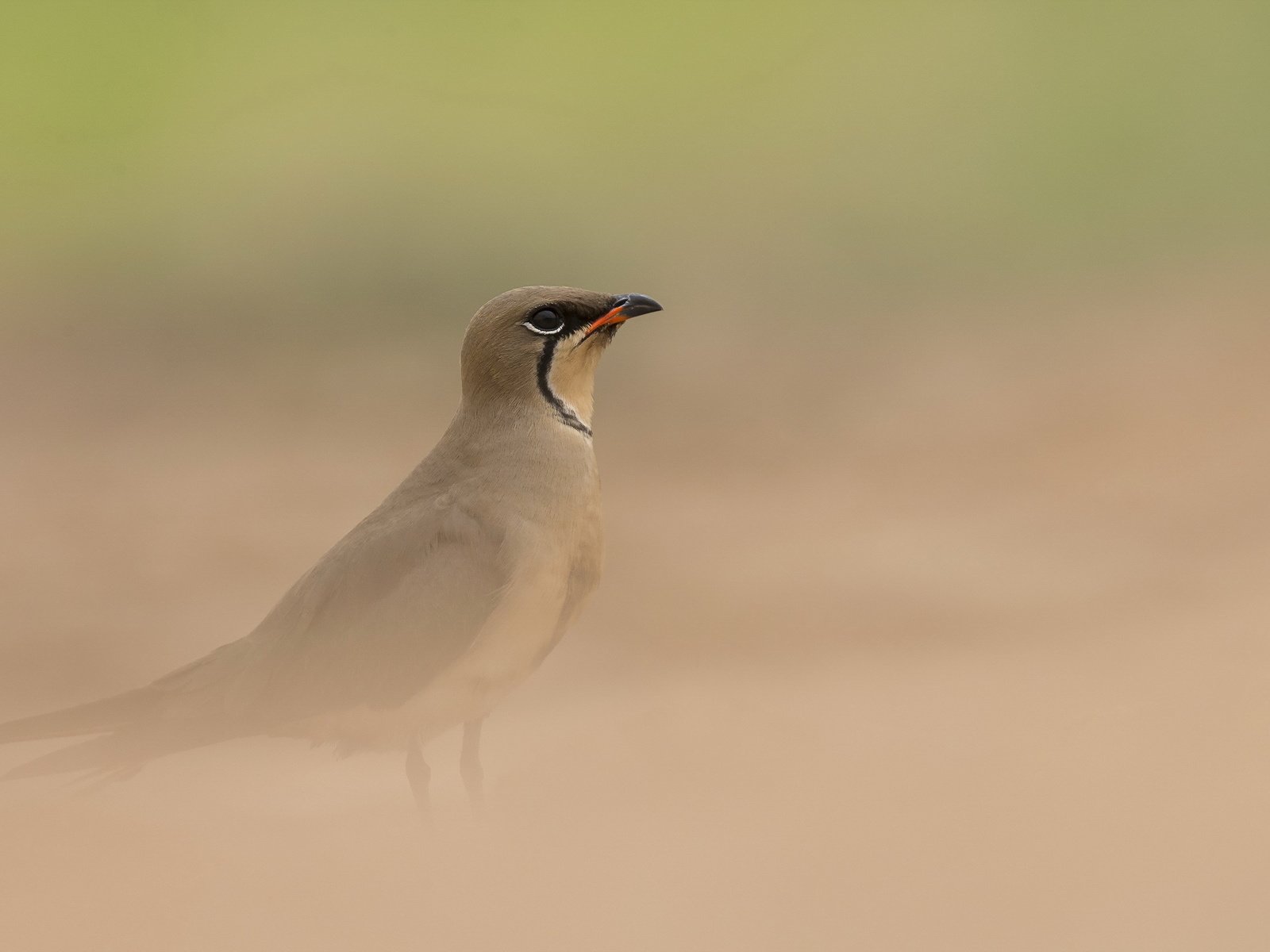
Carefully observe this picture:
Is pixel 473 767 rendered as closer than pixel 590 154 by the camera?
Yes

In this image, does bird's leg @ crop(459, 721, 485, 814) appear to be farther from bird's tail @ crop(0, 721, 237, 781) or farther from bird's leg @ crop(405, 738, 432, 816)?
bird's tail @ crop(0, 721, 237, 781)

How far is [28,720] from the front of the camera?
2857mm

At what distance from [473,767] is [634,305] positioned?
3.63 ft

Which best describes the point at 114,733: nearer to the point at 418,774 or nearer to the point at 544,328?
the point at 418,774

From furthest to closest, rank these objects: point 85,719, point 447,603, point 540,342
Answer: point 540,342 < point 447,603 < point 85,719

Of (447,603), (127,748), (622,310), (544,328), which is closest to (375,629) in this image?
(447,603)

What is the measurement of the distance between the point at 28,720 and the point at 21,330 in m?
6.25

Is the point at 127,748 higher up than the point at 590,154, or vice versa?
the point at 590,154

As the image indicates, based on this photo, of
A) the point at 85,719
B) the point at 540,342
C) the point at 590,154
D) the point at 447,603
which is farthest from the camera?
the point at 590,154

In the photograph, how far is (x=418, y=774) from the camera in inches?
126

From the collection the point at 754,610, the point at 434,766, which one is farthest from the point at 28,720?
the point at 754,610

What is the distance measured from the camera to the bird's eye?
127 inches

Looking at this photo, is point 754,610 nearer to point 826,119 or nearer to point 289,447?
point 289,447

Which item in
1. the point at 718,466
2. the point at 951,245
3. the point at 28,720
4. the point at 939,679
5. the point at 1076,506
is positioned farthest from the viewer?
the point at 951,245
